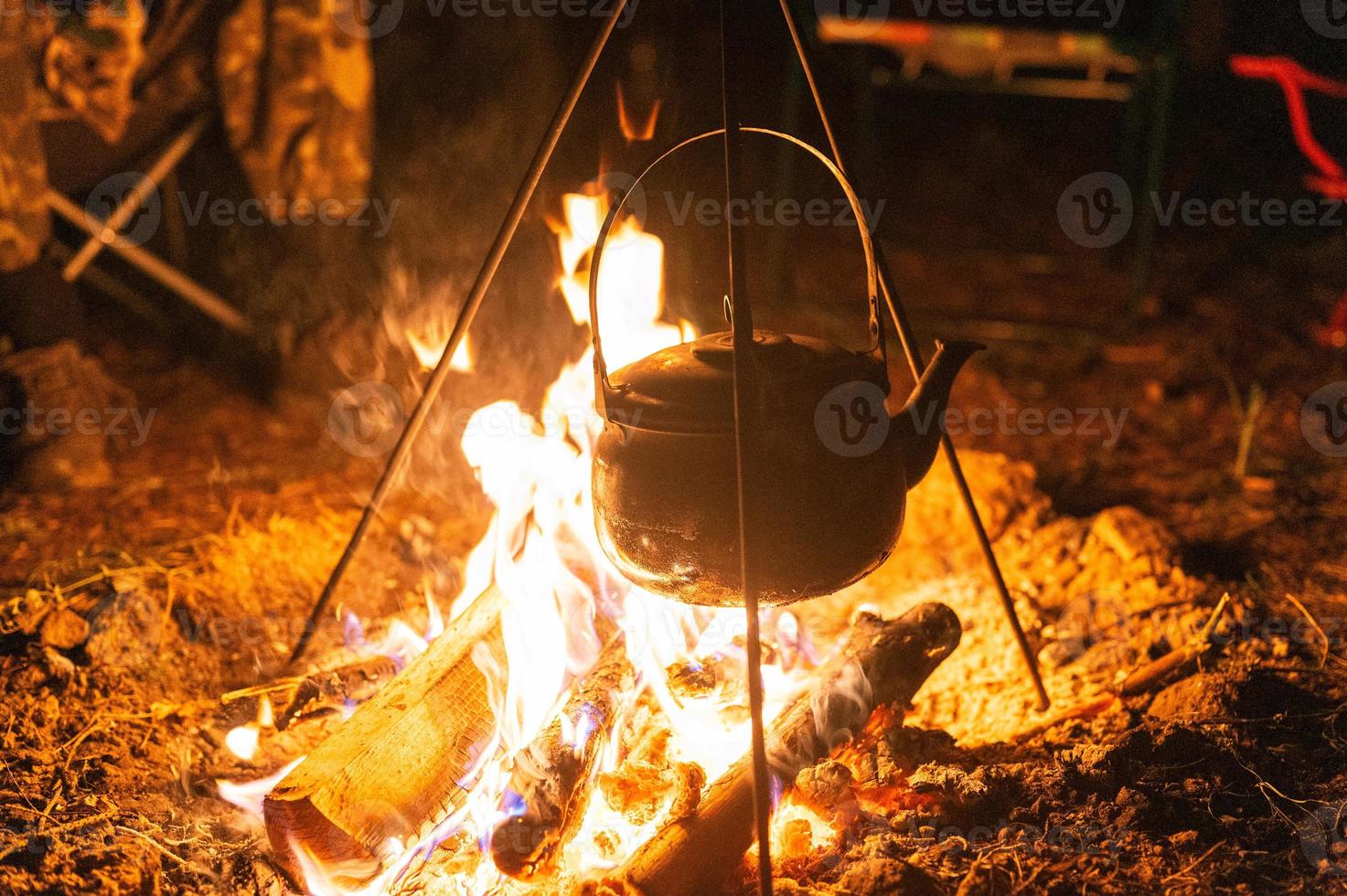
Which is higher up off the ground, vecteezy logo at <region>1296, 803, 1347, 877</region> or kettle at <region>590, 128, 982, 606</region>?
kettle at <region>590, 128, 982, 606</region>

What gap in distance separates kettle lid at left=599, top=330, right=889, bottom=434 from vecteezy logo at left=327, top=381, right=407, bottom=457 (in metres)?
2.73

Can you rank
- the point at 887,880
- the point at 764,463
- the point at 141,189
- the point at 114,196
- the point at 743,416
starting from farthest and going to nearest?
the point at 114,196
the point at 141,189
the point at 887,880
the point at 764,463
the point at 743,416

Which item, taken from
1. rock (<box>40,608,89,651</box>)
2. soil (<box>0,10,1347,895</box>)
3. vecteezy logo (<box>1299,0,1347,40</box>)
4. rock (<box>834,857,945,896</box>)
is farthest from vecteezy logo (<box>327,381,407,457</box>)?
vecteezy logo (<box>1299,0,1347,40</box>)

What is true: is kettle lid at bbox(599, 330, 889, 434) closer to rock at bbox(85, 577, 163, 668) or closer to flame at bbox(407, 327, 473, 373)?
rock at bbox(85, 577, 163, 668)

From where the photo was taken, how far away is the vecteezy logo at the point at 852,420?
82.2 inches

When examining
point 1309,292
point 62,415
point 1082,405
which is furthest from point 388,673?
point 1309,292

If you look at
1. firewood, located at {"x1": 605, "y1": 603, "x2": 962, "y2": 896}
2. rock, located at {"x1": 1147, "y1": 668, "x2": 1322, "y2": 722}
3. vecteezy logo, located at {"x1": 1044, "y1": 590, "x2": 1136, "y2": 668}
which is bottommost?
vecteezy logo, located at {"x1": 1044, "y1": 590, "x2": 1136, "y2": 668}

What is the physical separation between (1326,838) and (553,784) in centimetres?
173

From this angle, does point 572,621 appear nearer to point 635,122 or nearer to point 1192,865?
point 1192,865

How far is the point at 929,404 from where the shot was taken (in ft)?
7.29

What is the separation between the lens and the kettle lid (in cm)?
203

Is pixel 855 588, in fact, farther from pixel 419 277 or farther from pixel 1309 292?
pixel 1309 292

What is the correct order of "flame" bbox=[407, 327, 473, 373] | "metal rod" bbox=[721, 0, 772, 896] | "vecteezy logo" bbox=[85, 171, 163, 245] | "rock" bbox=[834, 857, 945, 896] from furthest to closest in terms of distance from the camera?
"vecteezy logo" bbox=[85, 171, 163, 245] < "flame" bbox=[407, 327, 473, 373] < "rock" bbox=[834, 857, 945, 896] < "metal rod" bbox=[721, 0, 772, 896]

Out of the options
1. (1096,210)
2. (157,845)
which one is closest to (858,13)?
(1096,210)
